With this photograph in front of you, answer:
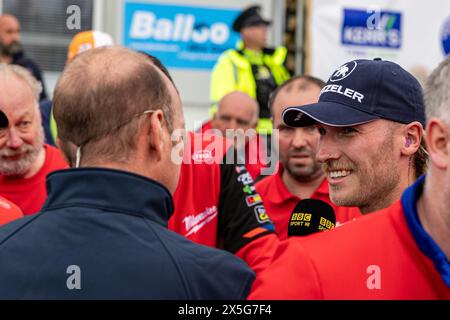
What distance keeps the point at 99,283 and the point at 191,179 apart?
1.53 meters

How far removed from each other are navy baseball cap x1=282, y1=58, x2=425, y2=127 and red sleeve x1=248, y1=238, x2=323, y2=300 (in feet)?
3.18

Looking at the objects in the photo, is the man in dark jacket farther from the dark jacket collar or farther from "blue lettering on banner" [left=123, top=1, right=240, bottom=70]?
"blue lettering on banner" [left=123, top=1, right=240, bottom=70]

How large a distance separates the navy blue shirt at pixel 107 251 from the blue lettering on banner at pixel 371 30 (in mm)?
8482

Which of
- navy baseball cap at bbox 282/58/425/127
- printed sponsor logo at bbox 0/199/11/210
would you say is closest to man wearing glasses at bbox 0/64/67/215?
printed sponsor logo at bbox 0/199/11/210

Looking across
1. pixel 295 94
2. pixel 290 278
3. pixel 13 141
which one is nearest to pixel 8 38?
pixel 13 141

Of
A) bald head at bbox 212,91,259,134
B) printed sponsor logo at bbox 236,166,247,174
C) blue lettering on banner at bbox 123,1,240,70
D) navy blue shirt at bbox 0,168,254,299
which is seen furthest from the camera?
blue lettering on banner at bbox 123,1,240,70

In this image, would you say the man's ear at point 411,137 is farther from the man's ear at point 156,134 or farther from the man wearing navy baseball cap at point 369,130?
the man's ear at point 156,134

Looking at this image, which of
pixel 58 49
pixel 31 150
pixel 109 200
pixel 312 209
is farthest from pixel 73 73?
pixel 58 49

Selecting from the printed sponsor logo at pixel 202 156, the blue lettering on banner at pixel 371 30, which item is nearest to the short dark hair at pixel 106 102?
the printed sponsor logo at pixel 202 156

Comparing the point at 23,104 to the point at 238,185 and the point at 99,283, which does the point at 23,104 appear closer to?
the point at 238,185

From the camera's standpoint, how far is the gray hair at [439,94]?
1.93 m

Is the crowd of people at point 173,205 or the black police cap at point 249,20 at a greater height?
the black police cap at point 249,20

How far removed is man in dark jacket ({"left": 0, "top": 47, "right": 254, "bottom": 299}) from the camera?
79.8 inches

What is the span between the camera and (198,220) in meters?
3.52
